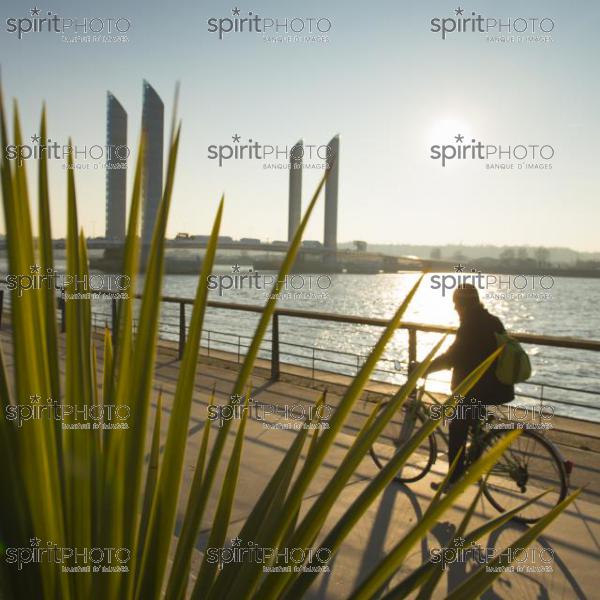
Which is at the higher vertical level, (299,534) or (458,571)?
(299,534)

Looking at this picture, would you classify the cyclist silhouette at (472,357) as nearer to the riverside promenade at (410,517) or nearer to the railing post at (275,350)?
the riverside promenade at (410,517)

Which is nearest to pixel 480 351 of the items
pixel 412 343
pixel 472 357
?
pixel 472 357

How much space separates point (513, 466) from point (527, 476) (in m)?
0.11

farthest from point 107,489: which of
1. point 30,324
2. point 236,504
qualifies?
point 236,504

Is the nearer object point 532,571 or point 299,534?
point 299,534

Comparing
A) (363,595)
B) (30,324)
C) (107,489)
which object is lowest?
(363,595)

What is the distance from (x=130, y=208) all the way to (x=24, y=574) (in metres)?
0.55

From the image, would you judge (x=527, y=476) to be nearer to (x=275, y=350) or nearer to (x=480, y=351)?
(x=480, y=351)

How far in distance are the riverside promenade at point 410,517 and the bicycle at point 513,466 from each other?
0.42 feet

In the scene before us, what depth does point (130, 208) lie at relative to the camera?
0.97 meters

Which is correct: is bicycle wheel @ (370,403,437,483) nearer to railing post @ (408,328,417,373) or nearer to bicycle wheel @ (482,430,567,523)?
bicycle wheel @ (482,430,567,523)

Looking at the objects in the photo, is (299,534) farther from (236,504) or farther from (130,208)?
(236,504)

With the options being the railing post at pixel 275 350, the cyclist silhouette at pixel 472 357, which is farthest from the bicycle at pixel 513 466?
the railing post at pixel 275 350

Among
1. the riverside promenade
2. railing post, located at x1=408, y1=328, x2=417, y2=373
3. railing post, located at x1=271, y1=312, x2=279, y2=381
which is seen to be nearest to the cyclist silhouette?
the riverside promenade
